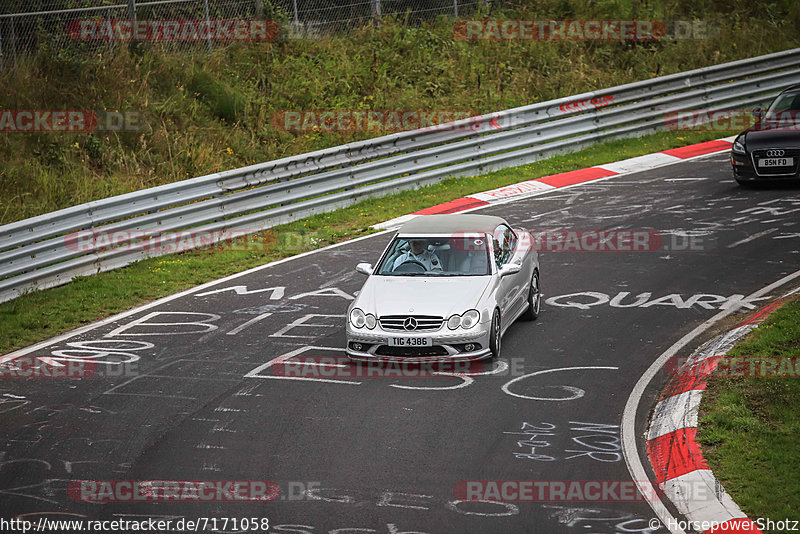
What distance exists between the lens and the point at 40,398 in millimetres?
10000

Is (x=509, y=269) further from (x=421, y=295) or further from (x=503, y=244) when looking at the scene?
(x=421, y=295)

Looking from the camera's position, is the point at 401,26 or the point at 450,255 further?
the point at 401,26

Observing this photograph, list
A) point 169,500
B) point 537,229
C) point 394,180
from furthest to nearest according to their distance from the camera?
point 394,180 → point 537,229 → point 169,500

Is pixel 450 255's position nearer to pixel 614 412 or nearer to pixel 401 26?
pixel 614 412

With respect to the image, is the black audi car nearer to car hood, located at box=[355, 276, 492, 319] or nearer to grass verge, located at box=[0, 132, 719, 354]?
grass verge, located at box=[0, 132, 719, 354]

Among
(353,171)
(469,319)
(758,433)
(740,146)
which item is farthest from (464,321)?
(740,146)

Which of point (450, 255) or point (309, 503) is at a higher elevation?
point (450, 255)

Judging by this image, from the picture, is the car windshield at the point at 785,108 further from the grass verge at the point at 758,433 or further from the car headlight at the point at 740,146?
the grass verge at the point at 758,433

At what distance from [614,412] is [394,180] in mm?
10547

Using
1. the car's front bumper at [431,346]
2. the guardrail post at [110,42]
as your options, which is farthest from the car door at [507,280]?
the guardrail post at [110,42]

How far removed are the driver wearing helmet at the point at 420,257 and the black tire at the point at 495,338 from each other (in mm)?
1083

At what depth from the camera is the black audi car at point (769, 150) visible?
56.9 ft

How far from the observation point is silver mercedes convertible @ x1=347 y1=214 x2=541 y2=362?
10.4m

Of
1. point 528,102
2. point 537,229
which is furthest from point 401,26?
point 537,229
